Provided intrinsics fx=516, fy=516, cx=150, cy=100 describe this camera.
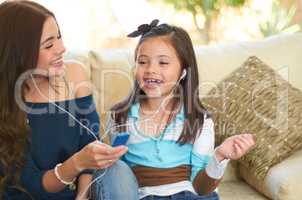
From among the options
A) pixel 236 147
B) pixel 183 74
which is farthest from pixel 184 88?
pixel 236 147

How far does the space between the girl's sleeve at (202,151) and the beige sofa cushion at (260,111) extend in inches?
13.3

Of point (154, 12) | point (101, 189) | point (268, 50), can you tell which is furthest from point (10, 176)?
point (154, 12)

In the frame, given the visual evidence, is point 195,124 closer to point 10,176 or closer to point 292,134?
point 292,134

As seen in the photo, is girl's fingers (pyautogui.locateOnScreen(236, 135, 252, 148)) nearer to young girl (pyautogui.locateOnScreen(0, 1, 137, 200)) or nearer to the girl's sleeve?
the girl's sleeve

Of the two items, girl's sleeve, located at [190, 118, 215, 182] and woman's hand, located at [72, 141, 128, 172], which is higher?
woman's hand, located at [72, 141, 128, 172]

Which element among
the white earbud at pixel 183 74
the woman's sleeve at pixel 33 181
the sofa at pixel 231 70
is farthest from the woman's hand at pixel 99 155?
the sofa at pixel 231 70

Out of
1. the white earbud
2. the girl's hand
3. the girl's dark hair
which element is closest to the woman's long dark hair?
the girl's dark hair

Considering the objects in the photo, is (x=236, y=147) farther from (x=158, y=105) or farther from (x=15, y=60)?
(x=15, y=60)

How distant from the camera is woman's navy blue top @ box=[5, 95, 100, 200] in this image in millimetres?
1493

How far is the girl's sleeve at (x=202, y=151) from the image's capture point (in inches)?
61.6

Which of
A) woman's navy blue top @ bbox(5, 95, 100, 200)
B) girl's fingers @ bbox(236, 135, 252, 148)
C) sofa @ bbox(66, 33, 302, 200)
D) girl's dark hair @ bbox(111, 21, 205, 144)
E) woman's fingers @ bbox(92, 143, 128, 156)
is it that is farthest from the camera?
sofa @ bbox(66, 33, 302, 200)

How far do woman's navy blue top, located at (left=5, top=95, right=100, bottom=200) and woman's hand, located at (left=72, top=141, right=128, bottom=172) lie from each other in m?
0.21

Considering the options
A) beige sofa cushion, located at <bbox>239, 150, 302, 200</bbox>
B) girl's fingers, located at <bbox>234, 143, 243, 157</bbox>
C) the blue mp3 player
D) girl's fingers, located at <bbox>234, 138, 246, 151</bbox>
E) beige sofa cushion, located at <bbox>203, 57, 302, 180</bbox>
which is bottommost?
beige sofa cushion, located at <bbox>239, 150, 302, 200</bbox>

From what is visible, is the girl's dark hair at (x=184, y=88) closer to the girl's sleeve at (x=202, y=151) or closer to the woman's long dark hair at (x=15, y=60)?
the girl's sleeve at (x=202, y=151)
